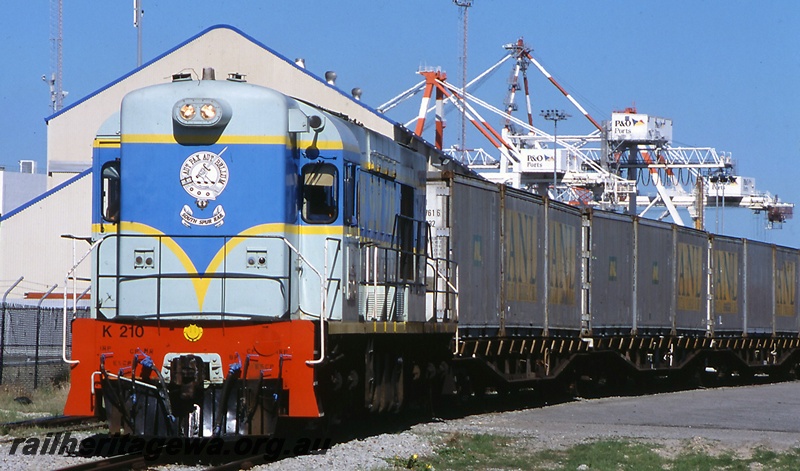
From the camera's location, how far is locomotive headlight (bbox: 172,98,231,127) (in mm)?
13781

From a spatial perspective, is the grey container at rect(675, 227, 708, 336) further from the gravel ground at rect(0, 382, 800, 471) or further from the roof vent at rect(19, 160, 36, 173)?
the roof vent at rect(19, 160, 36, 173)

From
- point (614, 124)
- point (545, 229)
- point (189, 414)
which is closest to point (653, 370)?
point (545, 229)

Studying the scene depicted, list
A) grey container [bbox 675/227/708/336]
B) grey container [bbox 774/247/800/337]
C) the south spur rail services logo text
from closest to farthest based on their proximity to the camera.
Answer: the south spur rail services logo text, grey container [bbox 675/227/708/336], grey container [bbox 774/247/800/337]

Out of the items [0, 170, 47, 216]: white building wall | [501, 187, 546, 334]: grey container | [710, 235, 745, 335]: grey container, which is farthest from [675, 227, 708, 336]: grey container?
[0, 170, 47, 216]: white building wall

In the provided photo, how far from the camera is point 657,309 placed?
29734 mm

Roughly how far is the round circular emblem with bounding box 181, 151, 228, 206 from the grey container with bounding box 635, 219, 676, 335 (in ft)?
54.7

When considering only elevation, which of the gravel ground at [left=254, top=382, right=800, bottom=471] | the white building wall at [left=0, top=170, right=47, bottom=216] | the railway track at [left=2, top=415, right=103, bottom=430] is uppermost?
the white building wall at [left=0, top=170, right=47, bottom=216]

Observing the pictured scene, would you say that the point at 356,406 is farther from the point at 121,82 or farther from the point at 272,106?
the point at 121,82

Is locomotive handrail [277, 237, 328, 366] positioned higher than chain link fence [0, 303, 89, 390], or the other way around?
locomotive handrail [277, 237, 328, 366]

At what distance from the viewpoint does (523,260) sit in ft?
75.7

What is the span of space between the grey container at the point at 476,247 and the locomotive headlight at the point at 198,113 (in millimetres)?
6801

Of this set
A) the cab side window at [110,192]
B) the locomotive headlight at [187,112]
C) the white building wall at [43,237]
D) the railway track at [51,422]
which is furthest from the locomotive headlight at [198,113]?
the white building wall at [43,237]

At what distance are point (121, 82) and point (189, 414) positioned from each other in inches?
1208

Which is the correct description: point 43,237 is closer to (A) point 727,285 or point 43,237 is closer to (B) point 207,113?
(A) point 727,285
